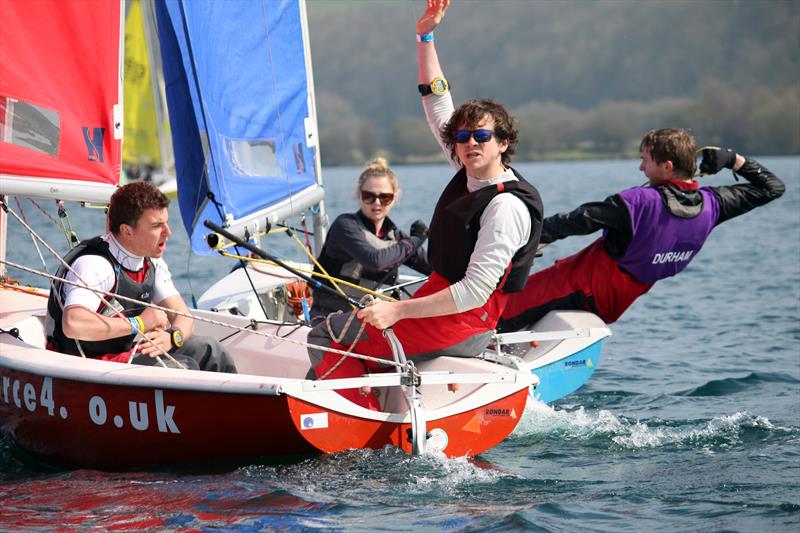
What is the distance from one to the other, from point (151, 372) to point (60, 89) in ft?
5.49

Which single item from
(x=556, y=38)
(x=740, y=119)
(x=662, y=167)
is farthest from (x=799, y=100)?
(x=662, y=167)

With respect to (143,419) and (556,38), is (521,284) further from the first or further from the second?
(556,38)

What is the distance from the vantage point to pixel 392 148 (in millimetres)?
94375

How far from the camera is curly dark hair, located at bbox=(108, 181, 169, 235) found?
412cm

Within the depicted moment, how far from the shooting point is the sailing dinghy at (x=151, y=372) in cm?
390

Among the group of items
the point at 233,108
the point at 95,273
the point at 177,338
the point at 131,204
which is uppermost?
the point at 233,108

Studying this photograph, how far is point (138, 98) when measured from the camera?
1121 inches

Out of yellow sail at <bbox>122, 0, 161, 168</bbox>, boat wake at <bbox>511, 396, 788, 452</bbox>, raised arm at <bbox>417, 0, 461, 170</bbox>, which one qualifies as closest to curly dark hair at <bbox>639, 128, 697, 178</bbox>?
boat wake at <bbox>511, 396, 788, 452</bbox>

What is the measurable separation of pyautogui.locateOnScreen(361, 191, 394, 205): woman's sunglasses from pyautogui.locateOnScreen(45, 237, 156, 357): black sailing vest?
132 centimetres

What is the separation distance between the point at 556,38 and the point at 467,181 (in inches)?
4128

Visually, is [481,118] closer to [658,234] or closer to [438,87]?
[438,87]

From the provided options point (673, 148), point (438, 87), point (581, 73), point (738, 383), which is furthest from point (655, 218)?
point (581, 73)

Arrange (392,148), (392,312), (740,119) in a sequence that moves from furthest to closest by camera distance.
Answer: (392,148), (740,119), (392,312)

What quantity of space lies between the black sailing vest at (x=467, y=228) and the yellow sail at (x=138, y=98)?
858 inches
